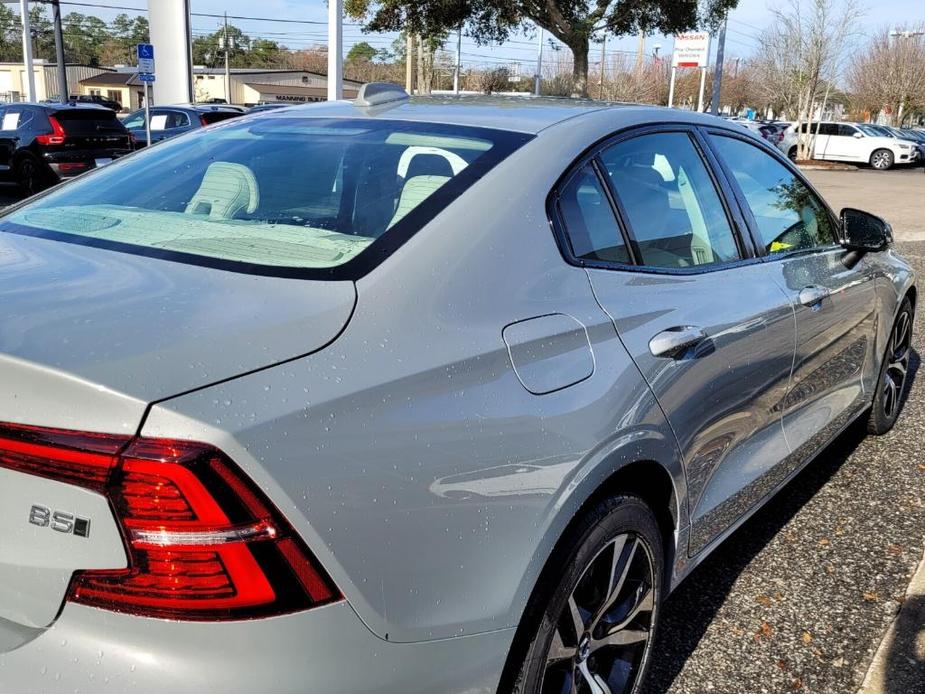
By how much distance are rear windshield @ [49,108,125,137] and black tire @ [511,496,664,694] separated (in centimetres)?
1463

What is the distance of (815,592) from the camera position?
3.13m

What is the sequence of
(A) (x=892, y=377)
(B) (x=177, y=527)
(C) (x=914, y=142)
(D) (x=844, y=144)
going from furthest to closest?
1. (C) (x=914, y=142)
2. (D) (x=844, y=144)
3. (A) (x=892, y=377)
4. (B) (x=177, y=527)

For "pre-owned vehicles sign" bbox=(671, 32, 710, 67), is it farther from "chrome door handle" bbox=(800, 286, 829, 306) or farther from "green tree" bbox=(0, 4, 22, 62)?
"green tree" bbox=(0, 4, 22, 62)

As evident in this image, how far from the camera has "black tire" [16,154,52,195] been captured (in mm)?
14414

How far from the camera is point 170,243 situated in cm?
198

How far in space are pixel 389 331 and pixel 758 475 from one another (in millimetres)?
1716

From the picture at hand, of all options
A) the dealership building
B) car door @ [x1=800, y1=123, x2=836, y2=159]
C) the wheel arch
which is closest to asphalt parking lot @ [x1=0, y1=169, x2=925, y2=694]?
the wheel arch

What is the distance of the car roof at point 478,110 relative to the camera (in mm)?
2371

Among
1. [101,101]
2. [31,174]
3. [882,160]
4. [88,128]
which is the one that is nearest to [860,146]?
[882,160]

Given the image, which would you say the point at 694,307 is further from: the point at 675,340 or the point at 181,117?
the point at 181,117

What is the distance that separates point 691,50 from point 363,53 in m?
77.9

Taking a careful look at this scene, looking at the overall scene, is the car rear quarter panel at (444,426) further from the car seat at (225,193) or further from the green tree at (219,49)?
the green tree at (219,49)

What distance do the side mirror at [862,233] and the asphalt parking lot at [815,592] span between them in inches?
44.2

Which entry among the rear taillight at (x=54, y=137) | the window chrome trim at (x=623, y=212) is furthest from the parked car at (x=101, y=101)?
the window chrome trim at (x=623, y=212)
